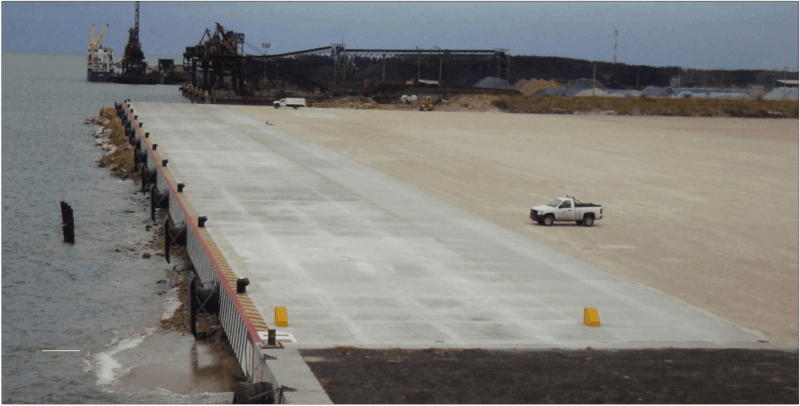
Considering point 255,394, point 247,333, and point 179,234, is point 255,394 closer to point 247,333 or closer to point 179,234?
point 247,333

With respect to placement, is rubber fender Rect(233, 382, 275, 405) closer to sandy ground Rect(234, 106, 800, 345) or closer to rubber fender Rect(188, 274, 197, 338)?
rubber fender Rect(188, 274, 197, 338)

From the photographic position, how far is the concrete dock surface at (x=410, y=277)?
19.8 meters

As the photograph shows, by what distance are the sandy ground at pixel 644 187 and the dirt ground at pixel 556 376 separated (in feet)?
4.26

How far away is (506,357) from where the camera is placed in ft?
58.1

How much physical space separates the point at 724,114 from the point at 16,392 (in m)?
123

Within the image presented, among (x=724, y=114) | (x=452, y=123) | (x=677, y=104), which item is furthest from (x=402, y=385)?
(x=677, y=104)

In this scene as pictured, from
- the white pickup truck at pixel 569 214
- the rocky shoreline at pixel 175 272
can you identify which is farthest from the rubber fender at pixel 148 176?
the white pickup truck at pixel 569 214

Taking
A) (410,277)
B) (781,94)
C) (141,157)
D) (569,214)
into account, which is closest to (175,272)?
(410,277)

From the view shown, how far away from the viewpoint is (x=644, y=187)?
48.0 metres

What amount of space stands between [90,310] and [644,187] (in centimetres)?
3085

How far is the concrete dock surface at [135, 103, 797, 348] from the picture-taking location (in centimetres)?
1984

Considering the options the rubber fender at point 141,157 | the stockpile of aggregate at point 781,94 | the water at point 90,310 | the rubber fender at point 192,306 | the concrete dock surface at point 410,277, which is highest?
the stockpile of aggregate at point 781,94

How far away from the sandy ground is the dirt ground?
1.30 meters

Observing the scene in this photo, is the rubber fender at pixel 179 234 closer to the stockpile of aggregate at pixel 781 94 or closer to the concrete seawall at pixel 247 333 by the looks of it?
the concrete seawall at pixel 247 333
